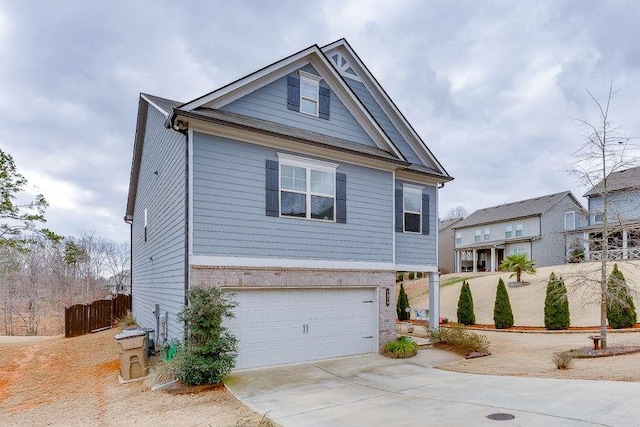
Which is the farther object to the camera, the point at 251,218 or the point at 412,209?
the point at 412,209

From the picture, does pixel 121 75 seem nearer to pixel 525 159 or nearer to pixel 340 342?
pixel 340 342

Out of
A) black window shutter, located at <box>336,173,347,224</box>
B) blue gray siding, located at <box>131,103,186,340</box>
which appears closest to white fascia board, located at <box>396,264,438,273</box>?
black window shutter, located at <box>336,173,347,224</box>

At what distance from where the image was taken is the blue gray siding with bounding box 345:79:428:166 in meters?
14.8

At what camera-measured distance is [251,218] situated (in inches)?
399

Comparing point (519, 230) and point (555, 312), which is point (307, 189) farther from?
point (519, 230)

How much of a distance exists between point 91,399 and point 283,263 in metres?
5.03

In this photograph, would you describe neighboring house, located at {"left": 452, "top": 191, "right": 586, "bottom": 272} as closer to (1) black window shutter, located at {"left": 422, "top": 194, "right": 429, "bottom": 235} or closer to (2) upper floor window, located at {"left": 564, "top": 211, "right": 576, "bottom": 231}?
(2) upper floor window, located at {"left": 564, "top": 211, "right": 576, "bottom": 231}

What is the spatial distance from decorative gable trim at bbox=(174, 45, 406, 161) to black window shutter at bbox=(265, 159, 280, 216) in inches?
80.8

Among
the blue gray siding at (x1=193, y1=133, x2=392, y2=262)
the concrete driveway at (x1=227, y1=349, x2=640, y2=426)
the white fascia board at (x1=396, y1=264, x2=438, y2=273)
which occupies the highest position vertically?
the blue gray siding at (x1=193, y1=133, x2=392, y2=262)

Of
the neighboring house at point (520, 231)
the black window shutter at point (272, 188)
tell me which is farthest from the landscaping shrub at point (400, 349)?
the neighboring house at point (520, 231)

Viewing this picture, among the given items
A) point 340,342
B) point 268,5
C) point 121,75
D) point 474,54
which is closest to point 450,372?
point 340,342

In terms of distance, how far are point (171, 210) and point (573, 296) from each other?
2133 centimetres

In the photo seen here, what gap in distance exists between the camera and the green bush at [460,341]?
12.4 meters

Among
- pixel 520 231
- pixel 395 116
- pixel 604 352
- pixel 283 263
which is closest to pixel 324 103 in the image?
pixel 395 116
